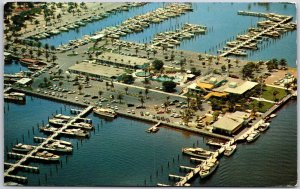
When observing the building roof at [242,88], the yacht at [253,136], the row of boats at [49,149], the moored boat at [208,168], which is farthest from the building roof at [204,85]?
the row of boats at [49,149]

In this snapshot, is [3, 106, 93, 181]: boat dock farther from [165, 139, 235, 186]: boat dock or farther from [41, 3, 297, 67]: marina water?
[41, 3, 297, 67]: marina water

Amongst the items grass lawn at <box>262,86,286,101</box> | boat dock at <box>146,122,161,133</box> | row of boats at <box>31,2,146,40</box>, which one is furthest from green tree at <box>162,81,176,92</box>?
row of boats at <box>31,2,146,40</box>

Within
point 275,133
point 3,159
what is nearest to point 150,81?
point 275,133

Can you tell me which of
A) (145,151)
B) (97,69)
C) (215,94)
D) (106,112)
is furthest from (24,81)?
(215,94)

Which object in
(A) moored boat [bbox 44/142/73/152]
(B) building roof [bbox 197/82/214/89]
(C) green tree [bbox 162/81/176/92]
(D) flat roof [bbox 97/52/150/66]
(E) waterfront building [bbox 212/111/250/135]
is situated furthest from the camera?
(D) flat roof [bbox 97/52/150/66]

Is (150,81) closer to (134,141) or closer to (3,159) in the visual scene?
(134,141)

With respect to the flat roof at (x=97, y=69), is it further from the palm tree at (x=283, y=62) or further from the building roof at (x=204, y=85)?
the palm tree at (x=283, y=62)
